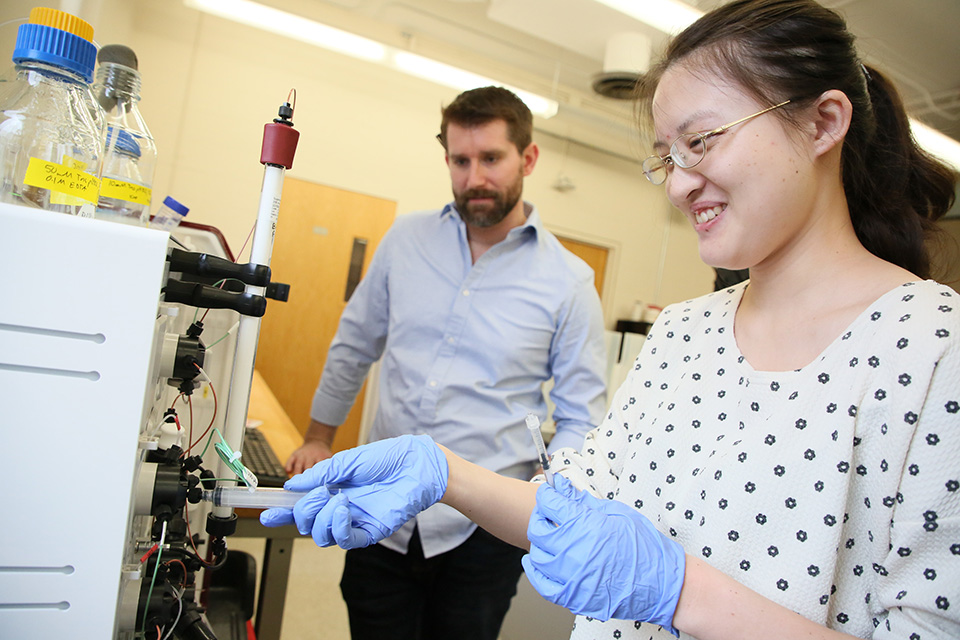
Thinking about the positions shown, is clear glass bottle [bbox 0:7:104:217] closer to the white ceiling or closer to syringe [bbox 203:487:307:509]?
syringe [bbox 203:487:307:509]

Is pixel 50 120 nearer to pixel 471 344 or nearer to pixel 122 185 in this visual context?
pixel 122 185

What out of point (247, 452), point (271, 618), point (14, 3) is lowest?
point (271, 618)

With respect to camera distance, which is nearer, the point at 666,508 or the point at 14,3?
the point at 666,508

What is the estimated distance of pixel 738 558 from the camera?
2.23ft

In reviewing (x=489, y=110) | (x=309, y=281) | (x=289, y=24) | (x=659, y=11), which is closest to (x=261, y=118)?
(x=289, y=24)

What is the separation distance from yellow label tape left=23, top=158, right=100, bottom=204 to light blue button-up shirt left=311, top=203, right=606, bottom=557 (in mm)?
885

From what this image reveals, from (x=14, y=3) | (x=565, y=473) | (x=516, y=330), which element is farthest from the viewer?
(x=14, y=3)

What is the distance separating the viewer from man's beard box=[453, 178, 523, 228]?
1.50m

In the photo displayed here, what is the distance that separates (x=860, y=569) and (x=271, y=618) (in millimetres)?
1434

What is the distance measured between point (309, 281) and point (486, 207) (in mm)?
2929

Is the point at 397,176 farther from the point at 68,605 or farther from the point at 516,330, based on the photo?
the point at 68,605

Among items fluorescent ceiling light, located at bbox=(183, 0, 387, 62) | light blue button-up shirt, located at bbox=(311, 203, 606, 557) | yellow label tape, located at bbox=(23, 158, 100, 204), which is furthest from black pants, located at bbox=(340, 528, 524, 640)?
fluorescent ceiling light, located at bbox=(183, 0, 387, 62)

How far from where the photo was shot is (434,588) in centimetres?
138

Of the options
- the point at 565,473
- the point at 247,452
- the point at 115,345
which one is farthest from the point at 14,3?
the point at 565,473
